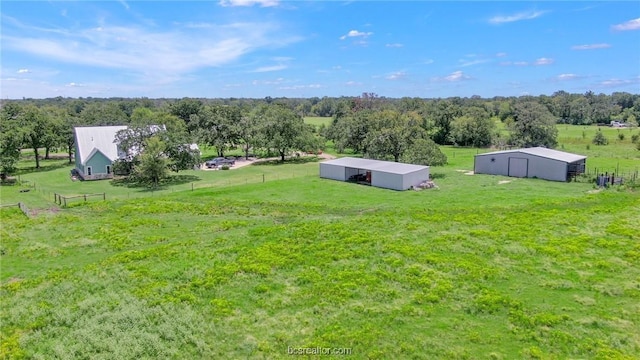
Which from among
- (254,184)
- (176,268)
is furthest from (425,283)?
(254,184)

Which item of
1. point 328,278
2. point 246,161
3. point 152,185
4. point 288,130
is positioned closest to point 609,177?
point 328,278

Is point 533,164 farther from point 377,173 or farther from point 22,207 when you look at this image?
point 22,207

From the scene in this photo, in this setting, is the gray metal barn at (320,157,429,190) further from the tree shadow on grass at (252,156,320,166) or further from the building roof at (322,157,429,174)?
the tree shadow on grass at (252,156,320,166)

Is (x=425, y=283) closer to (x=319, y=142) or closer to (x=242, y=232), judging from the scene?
(x=242, y=232)

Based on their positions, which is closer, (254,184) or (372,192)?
(372,192)

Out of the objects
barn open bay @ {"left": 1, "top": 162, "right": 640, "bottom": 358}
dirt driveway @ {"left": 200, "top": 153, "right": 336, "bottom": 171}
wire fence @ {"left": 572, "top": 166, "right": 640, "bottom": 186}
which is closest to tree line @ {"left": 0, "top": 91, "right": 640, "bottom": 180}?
dirt driveway @ {"left": 200, "top": 153, "right": 336, "bottom": 171}

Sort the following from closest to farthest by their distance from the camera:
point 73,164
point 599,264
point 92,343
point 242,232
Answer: point 92,343, point 599,264, point 242,232, point 73,164

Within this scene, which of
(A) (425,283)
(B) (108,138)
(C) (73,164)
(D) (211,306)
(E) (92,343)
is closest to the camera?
(E) (92,343)
